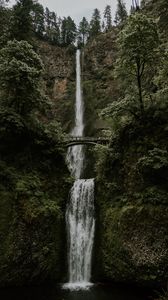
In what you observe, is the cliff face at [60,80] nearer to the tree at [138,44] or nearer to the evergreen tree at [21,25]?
the evergreen tree at [21,25]

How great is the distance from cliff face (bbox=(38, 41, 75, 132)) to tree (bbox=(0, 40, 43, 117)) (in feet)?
57.9

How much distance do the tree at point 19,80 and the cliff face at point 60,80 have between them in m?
17.6

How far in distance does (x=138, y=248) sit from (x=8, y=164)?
9463 millimetres

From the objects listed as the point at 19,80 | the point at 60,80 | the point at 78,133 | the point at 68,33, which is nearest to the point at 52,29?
the point at 68,33

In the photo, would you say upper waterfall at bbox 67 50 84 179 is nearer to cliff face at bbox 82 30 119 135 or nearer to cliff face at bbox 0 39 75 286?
cliff face at bbox 82 30 119 135

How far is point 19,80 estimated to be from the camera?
21.1 meters

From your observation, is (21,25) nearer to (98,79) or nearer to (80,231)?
(98,79)

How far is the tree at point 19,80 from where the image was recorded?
21.2 meters

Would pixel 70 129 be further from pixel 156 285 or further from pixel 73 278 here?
pixel 156 285

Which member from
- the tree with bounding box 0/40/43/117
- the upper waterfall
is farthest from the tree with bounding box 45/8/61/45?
the tree with bounding box 0/40/43/117

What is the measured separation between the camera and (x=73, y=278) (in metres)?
19.4

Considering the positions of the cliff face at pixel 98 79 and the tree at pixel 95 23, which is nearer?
the cliff face at pixel 98 79

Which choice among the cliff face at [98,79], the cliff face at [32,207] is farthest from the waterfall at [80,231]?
the cliff face at [98,79]

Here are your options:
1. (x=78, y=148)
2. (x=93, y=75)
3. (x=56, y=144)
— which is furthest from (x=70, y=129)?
(x=56, y=144)
